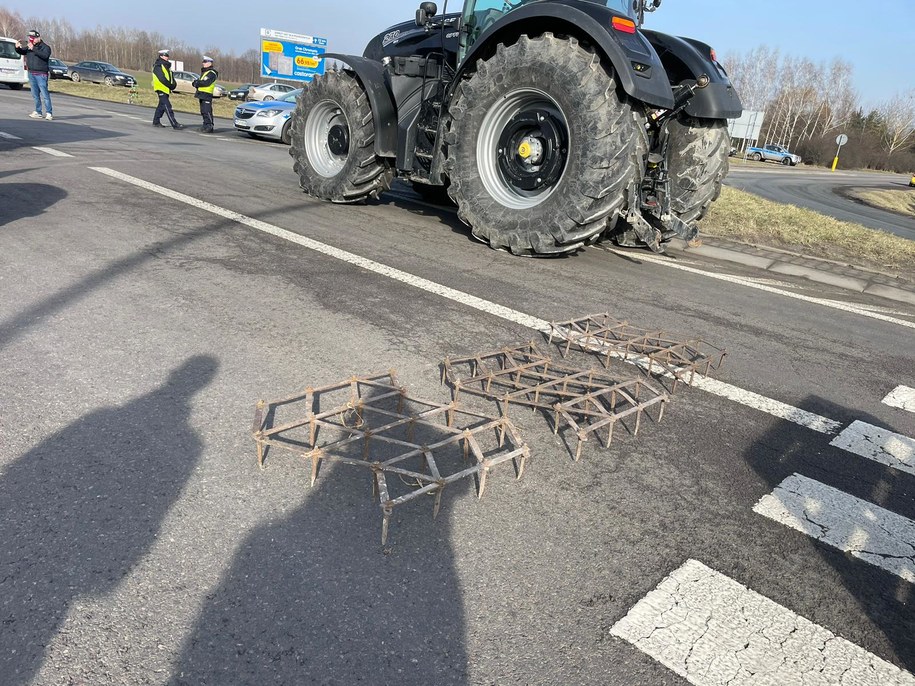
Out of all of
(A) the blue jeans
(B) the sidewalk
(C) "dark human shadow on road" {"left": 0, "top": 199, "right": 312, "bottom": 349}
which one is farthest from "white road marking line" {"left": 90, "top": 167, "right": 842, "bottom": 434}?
(A) the blue jeans

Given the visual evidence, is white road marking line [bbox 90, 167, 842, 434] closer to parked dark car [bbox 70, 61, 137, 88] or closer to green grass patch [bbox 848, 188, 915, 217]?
green grass patch [bbox 848, 188, 915, 217]

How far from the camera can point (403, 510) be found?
97.5 inches

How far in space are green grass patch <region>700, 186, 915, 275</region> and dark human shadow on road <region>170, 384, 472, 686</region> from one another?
836 centimetres

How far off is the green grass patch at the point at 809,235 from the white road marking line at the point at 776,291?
2.36 m

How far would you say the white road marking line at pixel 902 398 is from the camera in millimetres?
4035

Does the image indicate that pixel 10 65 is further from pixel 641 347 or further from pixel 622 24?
pixel 641 347

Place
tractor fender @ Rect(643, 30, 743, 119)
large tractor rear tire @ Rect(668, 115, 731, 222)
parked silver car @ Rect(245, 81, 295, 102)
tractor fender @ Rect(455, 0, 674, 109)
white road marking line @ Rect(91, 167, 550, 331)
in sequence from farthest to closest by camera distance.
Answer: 1. parked silver car @ Rect(245, 81, 295, 102)
2. large tractor rear tire @ Rect(668, 115, 731, 222)
3. tractor fender @ Rect(643, 30, 743, 119)
4. tractor fender @ Rect(455, 0, 674, 109)
5. white road marking line @ Rect(91, 167, 550, 331)

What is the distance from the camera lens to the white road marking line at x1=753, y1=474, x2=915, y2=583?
2506 mm

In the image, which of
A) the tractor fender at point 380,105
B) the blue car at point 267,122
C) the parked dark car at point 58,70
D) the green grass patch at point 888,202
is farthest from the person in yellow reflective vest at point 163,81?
the parked dark car at point 58,70

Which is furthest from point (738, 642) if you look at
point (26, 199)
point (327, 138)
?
point (327, 138)

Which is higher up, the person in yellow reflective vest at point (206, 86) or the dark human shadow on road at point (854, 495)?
the person in yellow reflective vest at point (206, 86)

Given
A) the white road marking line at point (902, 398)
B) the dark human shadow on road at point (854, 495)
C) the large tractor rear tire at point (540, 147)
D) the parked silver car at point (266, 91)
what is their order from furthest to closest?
1. the parked silver car at point (266, 91)
2. the large tractor rear tire at point (540, 147)
3. the white road marking line at point (902, 398)
4. the dark human shadow on road at point (854, 495)

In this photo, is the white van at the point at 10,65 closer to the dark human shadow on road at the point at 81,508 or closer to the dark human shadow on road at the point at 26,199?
the dark human shadow on road at the point at 26,199

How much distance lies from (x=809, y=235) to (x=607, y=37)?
585 cm
